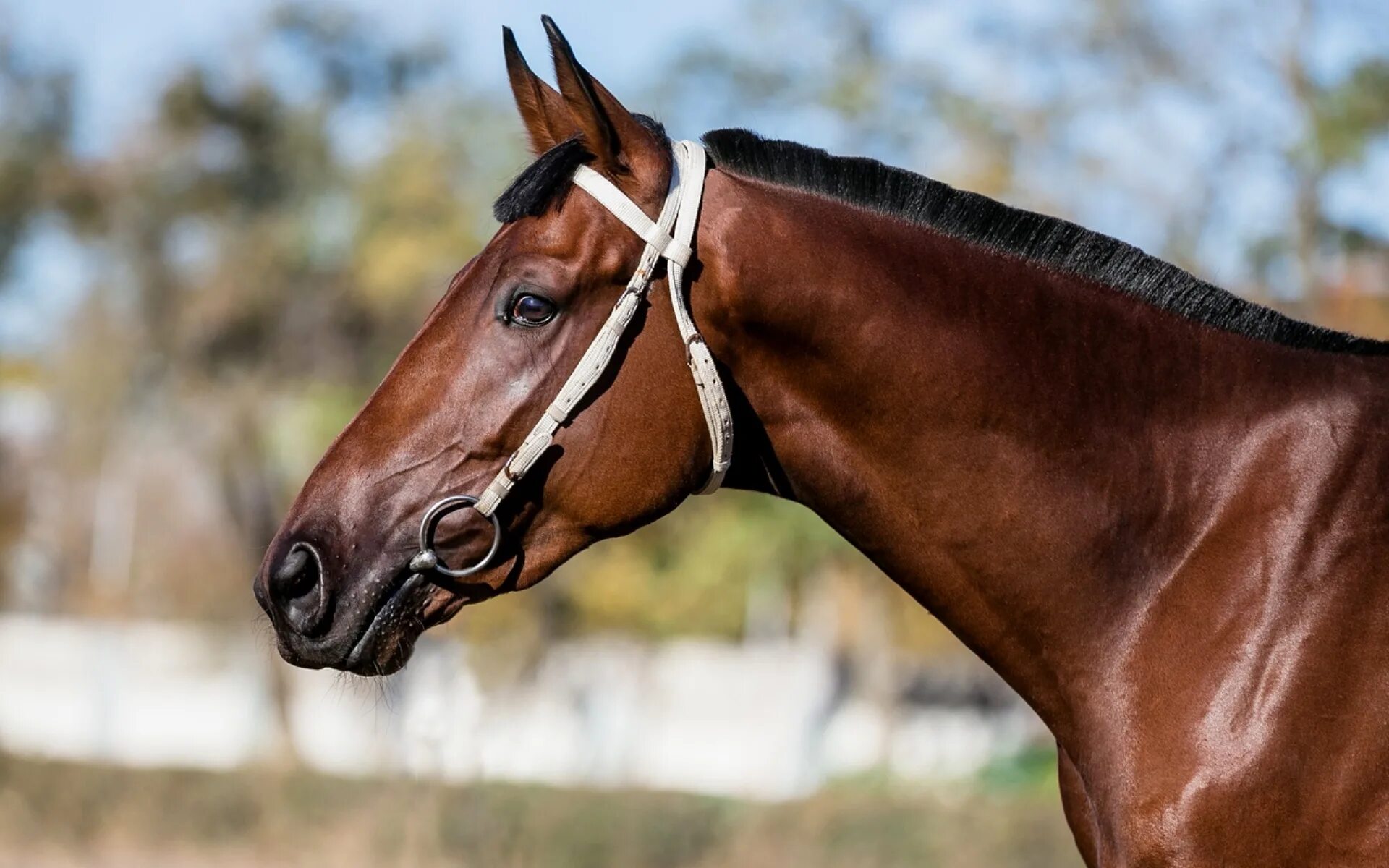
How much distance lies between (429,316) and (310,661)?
718 millimetres

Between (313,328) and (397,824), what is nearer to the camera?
(397,824)

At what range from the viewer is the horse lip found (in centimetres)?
288

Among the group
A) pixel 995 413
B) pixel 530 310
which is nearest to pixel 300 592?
pixel 530 310

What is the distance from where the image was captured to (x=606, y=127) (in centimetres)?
298

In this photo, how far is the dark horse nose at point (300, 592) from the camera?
2.86 m

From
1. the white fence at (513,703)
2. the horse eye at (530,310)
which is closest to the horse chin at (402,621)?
the horse eye at (530,310)

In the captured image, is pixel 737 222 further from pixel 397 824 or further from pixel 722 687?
pixel 722 687

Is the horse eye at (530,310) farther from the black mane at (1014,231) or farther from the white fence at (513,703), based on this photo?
the white fence at (513,703)

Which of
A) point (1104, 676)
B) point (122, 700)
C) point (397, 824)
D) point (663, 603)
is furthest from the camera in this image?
point (663, 603)

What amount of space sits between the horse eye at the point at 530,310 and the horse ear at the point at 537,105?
1.22 ft

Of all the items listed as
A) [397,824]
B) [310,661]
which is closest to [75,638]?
[397,824]

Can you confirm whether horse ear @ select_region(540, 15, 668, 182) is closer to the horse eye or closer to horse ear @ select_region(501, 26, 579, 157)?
horse ear @ select_region(501, 26, 579, 157)

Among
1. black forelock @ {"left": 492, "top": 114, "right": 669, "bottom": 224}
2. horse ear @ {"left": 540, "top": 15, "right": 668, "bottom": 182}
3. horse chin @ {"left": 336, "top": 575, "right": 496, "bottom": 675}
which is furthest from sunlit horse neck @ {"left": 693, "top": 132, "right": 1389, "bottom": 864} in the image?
horse chin @ {"left": 336, "top": 575, "right": 496, "bottom": 675}

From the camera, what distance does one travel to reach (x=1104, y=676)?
284cm
